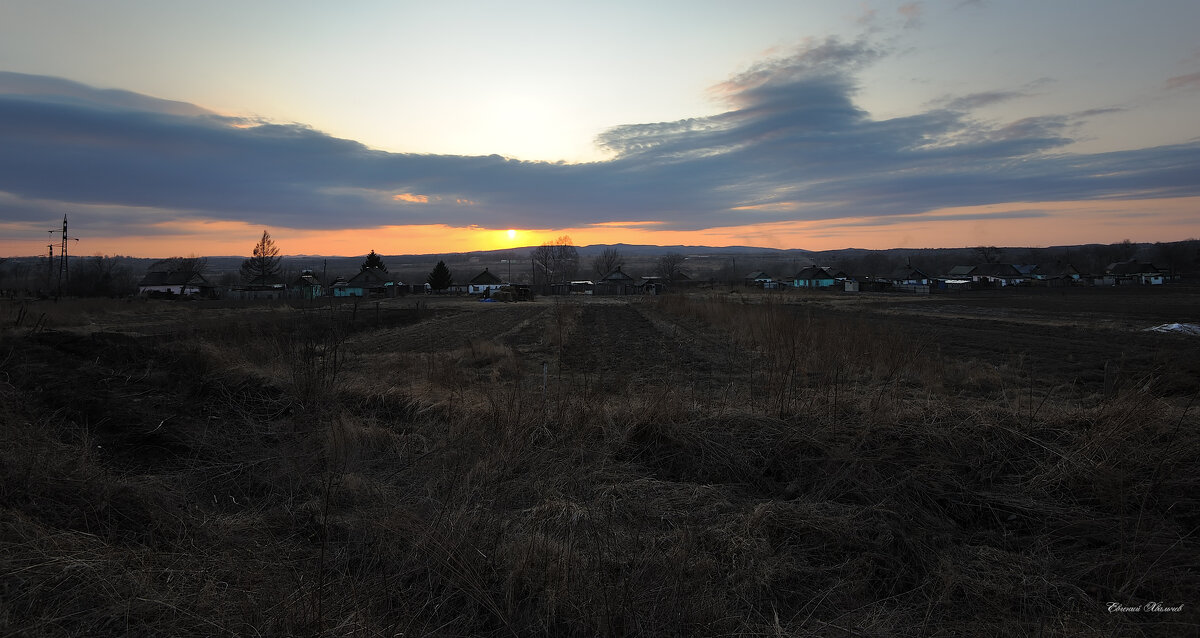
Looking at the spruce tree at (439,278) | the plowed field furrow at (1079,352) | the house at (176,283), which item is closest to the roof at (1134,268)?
the plowed field furrow at (1079,352)

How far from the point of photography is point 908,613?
12.0 ft

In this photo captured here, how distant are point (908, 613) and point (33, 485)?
21.4 feet

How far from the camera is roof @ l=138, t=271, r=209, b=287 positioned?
87.1m

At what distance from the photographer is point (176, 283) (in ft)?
285

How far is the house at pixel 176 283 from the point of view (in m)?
85.4

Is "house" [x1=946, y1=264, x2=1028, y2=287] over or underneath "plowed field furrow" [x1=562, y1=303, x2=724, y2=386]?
over

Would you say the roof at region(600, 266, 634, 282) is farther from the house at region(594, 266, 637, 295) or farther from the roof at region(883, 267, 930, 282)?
the roof at region(883, 267, 930, 282)

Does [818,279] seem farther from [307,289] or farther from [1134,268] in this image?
[307,289]

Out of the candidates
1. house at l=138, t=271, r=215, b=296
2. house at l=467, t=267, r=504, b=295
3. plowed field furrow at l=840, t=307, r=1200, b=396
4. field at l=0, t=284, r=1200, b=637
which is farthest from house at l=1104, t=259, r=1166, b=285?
house at l=138, t=271, r=215, b=296

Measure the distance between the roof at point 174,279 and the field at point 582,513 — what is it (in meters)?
94.6

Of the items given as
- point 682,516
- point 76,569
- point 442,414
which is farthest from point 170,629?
point 442,414

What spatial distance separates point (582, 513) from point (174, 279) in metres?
105

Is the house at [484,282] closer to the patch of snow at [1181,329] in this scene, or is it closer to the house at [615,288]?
the house at [615,288]

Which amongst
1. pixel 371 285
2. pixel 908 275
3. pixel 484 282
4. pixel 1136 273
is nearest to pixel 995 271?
pixel 908 275
